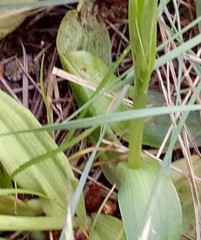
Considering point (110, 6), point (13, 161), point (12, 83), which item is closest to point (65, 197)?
point (13, 161)

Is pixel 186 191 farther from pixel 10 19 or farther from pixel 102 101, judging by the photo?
pixel 10 19

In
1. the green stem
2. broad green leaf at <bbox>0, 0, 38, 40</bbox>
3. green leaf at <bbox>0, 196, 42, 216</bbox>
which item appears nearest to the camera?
the green stem

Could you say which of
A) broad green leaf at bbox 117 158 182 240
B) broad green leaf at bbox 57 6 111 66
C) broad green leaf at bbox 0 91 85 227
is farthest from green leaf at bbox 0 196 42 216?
broad green leaf at bbox 57 6 111 66

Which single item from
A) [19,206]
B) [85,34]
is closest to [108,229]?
[19,206]

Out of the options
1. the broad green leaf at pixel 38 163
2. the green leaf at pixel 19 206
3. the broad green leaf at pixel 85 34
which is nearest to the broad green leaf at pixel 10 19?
the broad green leaf at pixel 85 34

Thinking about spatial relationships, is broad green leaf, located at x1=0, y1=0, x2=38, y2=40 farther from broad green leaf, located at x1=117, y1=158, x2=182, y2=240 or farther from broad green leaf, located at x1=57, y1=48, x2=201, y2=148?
broad green leaf, located at x1=117, y1=158, x2=182, y2=240
